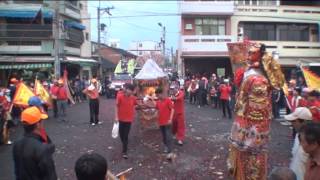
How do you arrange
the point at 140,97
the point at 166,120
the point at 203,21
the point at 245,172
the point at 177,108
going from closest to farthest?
the point at 245,172
the point at 166,120
the point at 177,108
the point at 140,97
the point at 203,21

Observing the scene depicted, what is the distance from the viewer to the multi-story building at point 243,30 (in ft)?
120

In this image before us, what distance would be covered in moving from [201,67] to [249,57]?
3219 centimetres

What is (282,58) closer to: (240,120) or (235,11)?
(235,11)

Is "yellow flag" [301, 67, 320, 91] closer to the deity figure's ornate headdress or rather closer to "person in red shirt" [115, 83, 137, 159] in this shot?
"person in red shirt" [115, 83, 137, 159]

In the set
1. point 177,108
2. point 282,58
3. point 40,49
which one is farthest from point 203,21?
point 177,108

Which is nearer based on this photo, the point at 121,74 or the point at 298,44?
the point at 121,74

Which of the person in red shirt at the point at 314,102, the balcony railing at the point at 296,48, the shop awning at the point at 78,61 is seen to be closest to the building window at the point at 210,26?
the balcony railing at the point at 296,48

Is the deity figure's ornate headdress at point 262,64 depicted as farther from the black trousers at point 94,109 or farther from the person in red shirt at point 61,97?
the person in red shirt at point 61,97

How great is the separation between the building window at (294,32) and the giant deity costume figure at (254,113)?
109ft

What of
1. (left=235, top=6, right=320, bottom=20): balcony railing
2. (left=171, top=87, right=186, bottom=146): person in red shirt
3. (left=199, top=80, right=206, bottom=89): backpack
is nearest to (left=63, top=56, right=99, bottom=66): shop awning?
(left=199, top=80, right=206, bottom=89): backpack

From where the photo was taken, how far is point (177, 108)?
1180 cm

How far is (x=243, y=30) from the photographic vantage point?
1486 inches

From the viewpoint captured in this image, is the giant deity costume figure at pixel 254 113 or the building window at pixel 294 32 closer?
the giant deity costume figure at pixel 254 113

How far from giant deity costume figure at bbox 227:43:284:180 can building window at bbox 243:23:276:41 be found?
32.1 m
